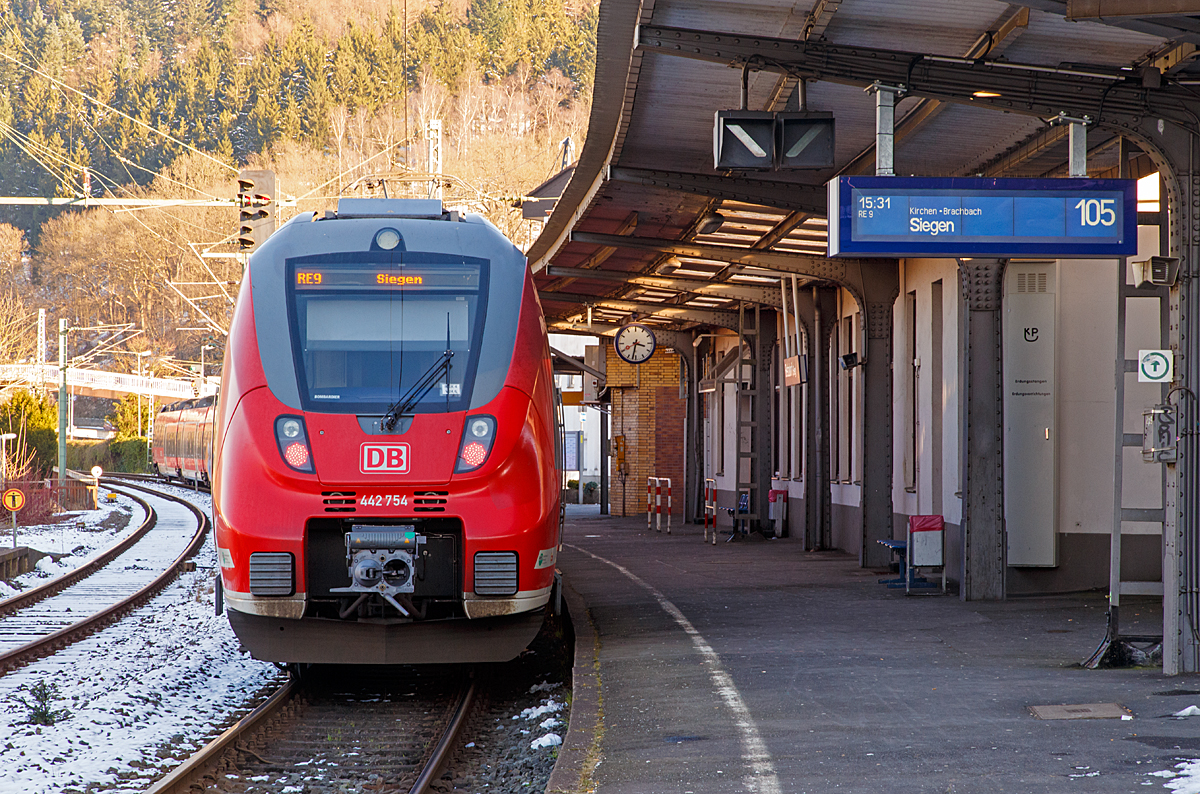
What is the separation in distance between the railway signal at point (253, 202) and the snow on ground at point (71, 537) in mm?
5847

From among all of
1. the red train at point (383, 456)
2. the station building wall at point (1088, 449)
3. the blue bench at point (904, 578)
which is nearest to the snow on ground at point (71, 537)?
the red train at point (383, 456)

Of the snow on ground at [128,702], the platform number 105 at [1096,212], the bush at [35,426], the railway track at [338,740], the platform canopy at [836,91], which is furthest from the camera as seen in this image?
the bush at [35,426]

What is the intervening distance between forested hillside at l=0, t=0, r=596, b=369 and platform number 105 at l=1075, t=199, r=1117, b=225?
62.1m

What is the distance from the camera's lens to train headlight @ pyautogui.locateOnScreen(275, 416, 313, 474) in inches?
355

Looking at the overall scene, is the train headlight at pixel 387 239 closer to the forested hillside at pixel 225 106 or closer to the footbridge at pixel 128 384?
the footbridge at pixel 128 384

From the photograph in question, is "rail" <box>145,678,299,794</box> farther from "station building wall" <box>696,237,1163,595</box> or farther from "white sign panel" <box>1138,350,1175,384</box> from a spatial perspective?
"station building wall" <box>696,237,1163,595</box>

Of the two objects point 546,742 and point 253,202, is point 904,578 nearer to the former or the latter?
point 546,742

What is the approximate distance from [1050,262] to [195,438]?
1335 inches

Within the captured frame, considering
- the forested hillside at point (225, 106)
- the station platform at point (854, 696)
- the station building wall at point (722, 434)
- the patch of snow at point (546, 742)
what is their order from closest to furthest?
the station platform at point (854, 696)
the patch of snow at point (546, 742)
the station building wall at point (722, 434)
the forested hillside at point (225, 106)

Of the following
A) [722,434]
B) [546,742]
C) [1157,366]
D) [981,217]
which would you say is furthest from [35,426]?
[1157,366]

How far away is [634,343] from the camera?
27.3 meters

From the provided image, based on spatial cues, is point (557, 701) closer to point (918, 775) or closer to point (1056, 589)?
point (918, 775)

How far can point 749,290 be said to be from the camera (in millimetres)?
22219

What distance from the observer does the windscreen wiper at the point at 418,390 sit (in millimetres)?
9164
